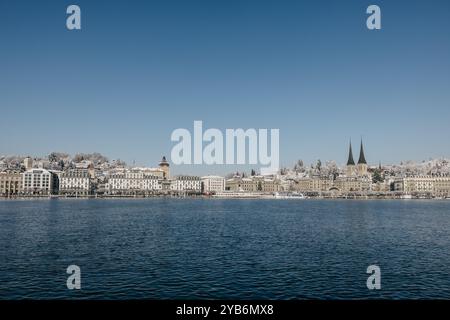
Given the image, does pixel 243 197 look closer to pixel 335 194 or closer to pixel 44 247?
pixel 335 194

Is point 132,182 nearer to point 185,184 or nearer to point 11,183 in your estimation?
point 185,184

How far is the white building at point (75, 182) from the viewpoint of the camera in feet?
539

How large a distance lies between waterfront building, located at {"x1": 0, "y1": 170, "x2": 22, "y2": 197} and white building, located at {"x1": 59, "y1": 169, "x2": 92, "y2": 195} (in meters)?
15.7

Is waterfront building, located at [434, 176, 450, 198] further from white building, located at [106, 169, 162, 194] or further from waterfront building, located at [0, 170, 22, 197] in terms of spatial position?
waterfront building, located at [0, 170, 22, 197]

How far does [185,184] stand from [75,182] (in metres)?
51.6

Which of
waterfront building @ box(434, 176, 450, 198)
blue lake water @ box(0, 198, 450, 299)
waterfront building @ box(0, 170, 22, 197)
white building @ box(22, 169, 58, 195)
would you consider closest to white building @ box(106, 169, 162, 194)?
white building @ box(22, 169, 58, 195)

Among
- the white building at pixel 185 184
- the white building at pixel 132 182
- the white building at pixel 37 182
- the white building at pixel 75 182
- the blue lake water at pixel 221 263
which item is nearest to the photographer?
the blue lake water at pixel 221 263

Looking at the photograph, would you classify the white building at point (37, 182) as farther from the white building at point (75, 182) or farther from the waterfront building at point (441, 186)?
the waterfront building at point (441, 186)

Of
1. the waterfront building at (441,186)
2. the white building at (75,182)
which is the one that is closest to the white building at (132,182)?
the white building at (75,182)

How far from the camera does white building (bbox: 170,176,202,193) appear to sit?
19625cm

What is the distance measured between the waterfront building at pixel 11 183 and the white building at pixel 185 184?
2633 inches

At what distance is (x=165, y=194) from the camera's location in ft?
610
